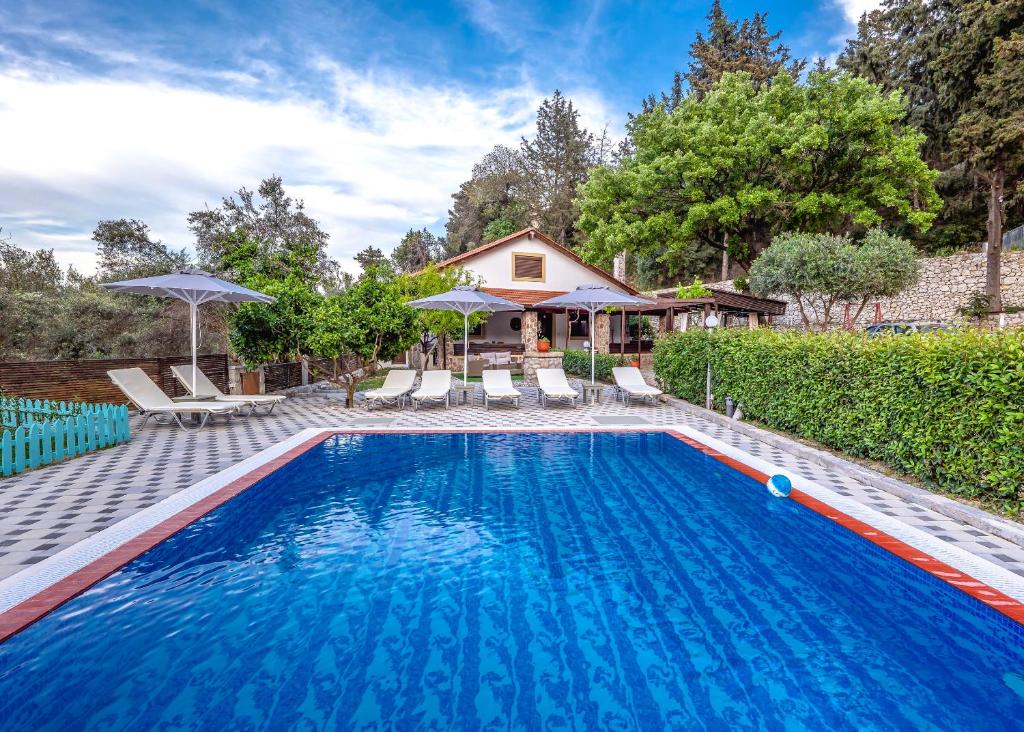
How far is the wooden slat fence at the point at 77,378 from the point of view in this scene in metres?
10.4

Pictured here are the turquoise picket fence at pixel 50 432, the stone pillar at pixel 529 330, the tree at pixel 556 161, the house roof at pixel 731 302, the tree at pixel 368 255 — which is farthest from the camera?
the tree at pixel 368 255

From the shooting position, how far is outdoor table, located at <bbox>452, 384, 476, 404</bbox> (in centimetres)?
1372

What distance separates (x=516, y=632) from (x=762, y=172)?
25.2 meters

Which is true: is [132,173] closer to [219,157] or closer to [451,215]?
[219,157]

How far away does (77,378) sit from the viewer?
1108cm

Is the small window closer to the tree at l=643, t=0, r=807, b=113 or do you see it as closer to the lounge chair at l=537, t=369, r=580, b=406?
the lounge chair at l=537, t=369, r=580, b=406

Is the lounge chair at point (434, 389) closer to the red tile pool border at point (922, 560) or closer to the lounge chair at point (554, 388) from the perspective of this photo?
the lounge chair at point (554, 388)

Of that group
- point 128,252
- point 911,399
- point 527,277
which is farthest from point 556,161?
point 911,399

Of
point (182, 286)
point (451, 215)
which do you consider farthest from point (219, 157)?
point (451, 215)

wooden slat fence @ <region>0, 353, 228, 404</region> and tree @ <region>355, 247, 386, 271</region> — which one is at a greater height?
tree @ <region>355, 247, 386, 271</region>

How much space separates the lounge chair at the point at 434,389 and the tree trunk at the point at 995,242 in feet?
69.9

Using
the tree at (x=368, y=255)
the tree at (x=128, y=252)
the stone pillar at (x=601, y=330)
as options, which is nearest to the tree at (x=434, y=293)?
the stone pillar at (x=601, y=330)

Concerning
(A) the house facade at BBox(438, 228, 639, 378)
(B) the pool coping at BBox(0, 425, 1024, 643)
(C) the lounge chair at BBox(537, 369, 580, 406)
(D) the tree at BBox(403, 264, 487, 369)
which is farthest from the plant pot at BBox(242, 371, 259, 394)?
(A) the house facade at BBox(438, 228, 639, 378)

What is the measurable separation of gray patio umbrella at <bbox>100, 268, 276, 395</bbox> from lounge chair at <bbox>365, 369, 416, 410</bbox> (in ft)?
10.8
